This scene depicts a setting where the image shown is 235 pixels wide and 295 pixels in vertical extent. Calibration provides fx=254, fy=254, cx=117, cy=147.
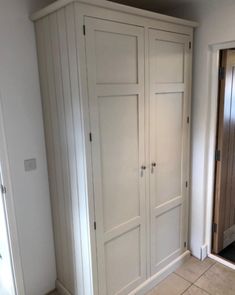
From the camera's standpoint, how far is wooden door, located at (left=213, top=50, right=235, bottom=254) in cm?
230

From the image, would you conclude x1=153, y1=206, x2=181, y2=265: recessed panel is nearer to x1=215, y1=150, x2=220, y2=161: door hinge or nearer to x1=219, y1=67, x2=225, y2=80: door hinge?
x1=215, y1=150, x2=220, y2=161: door hinge

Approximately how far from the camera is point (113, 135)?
178 cm

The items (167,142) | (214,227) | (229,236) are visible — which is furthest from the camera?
(229,236)

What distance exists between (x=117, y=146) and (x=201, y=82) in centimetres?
109

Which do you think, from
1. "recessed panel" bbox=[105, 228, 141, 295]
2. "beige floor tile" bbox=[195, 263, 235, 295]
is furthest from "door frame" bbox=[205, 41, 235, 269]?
"recessed panel" bbox=[105, 228, 141, 295]

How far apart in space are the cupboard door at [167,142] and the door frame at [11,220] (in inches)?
43.5

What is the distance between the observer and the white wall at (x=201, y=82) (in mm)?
2111

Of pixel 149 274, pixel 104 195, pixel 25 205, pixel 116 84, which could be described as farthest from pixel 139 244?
pixel 116 84

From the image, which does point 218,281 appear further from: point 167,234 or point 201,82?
point 201,82

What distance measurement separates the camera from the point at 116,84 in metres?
1.72

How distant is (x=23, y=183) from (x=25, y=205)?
183mm

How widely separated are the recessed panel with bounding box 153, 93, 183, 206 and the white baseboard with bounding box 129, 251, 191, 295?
67 centimetres

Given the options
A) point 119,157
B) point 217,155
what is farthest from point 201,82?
point 119,157

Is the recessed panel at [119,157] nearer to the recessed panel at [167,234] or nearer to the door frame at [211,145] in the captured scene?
the recessed panel at [167,234]
